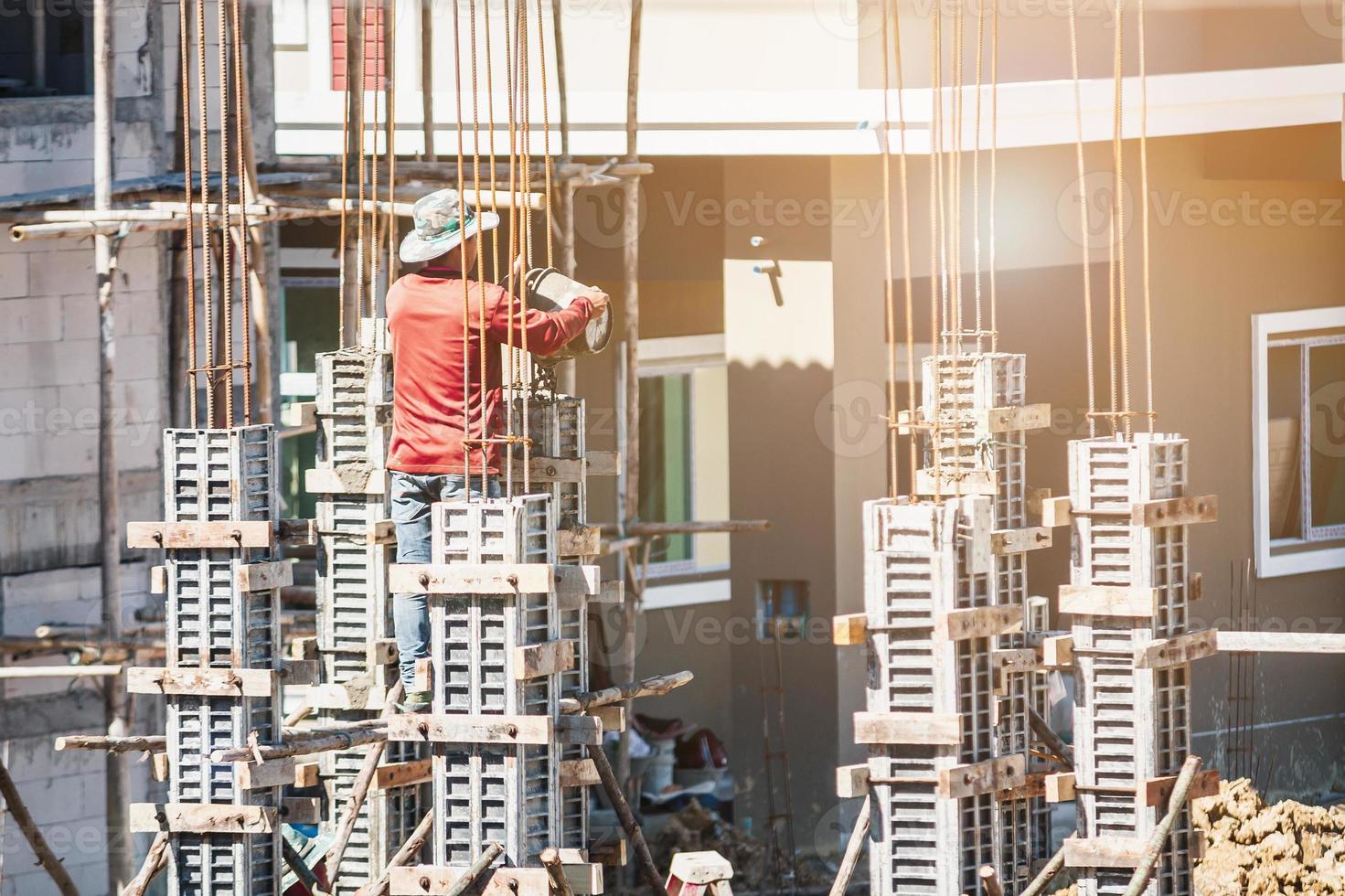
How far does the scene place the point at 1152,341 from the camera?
50.2 feet

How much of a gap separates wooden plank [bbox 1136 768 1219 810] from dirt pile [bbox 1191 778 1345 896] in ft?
9.26

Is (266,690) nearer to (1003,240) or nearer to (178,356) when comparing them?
(178,356)

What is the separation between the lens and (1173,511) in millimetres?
8500

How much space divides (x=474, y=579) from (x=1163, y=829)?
2.91 m

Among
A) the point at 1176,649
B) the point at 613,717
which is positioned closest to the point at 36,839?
the point at 613,717

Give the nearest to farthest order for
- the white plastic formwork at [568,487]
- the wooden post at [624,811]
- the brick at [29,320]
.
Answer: the wooden post at [624,811] < the white plastic formwork at [568,487] < the brick at [29,320]

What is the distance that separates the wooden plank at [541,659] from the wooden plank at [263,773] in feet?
4.57

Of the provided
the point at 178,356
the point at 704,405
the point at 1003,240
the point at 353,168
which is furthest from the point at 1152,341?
the point at 178,356

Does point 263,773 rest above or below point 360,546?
below

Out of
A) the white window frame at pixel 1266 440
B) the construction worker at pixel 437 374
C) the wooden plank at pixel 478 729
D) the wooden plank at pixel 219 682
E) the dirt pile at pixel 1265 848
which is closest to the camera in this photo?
the wooden plank at pixel 478 729

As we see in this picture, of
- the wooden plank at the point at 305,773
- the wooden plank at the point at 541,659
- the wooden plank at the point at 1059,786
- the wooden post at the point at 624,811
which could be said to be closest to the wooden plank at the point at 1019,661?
the wooden plank at the point at 1059,786

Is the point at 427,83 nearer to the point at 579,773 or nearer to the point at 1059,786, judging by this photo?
the point at 579,773

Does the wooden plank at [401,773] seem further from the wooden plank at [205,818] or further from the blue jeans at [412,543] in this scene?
the wooden plank at [205,818]

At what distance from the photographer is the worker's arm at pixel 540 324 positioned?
855 centimetres
